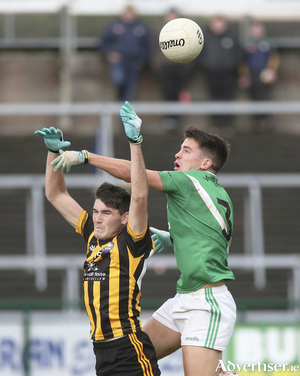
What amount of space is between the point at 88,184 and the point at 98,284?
179 inches

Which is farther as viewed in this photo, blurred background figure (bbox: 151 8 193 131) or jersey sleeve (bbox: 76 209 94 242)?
blurred background figure (bbox: 151 8 193 131)

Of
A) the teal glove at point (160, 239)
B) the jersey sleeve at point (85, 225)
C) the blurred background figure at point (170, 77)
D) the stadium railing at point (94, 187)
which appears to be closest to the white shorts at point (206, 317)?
the teal glove at point (160, 239)

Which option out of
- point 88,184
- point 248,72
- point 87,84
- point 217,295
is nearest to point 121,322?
point 217,295

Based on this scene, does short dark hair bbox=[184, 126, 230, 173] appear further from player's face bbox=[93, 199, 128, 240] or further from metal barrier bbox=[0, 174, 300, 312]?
metal barrier bbox=[0, 174, 300, 312]

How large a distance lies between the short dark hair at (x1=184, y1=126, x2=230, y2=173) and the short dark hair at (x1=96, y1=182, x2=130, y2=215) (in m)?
0.69

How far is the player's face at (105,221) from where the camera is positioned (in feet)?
15.0

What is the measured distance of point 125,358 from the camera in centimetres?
431

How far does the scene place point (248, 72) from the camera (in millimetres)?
11344

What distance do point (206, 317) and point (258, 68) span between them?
25.1 feet

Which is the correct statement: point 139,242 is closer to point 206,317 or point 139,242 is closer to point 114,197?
point 114,197

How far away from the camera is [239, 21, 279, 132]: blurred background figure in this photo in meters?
11.2

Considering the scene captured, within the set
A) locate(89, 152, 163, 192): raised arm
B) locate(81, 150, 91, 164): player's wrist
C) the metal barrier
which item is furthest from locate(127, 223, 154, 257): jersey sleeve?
the metal barrier

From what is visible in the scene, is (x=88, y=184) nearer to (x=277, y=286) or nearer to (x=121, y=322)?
(x=277, y=286)

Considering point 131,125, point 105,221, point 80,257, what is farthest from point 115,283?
point 80,257
